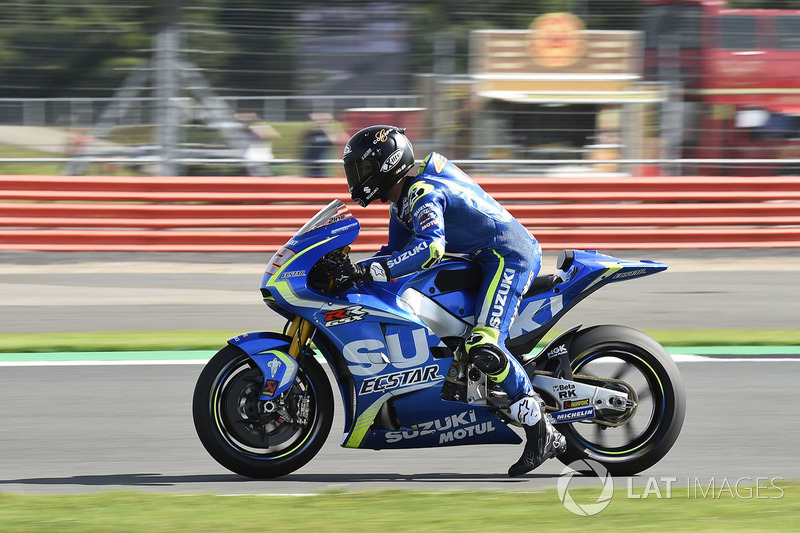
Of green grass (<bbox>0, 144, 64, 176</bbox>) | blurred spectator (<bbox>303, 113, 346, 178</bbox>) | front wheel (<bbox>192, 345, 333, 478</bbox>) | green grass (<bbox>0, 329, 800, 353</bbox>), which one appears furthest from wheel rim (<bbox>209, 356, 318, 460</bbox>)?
green grass (<bbox>0, 144, 64, 176</bbox>)

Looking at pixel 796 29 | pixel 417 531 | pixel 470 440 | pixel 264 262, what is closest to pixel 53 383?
pixel 470 440

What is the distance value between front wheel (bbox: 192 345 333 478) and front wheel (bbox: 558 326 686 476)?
1225mm

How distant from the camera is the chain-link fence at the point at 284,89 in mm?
13977

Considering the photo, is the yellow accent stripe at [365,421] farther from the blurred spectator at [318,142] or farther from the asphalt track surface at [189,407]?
the blurred spectator at [318,142]

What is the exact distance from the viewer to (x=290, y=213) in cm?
1395

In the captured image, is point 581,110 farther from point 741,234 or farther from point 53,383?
point 53,383

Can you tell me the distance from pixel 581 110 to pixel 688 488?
36.6 feet

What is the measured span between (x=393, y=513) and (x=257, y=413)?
1010 mm

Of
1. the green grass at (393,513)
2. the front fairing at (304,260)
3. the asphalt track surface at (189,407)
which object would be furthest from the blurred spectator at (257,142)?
the green grass at (393,513)

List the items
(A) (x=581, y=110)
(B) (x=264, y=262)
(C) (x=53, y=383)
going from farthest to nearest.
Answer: (A) (x=581, y=110) < (B) (x=264, y=262) < (C) (x=53, y=383)

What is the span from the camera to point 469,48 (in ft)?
50.4

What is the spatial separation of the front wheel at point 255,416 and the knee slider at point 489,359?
0.75 m

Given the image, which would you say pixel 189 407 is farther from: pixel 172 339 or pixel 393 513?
pixel 393 513

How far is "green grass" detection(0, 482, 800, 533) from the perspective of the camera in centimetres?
433
